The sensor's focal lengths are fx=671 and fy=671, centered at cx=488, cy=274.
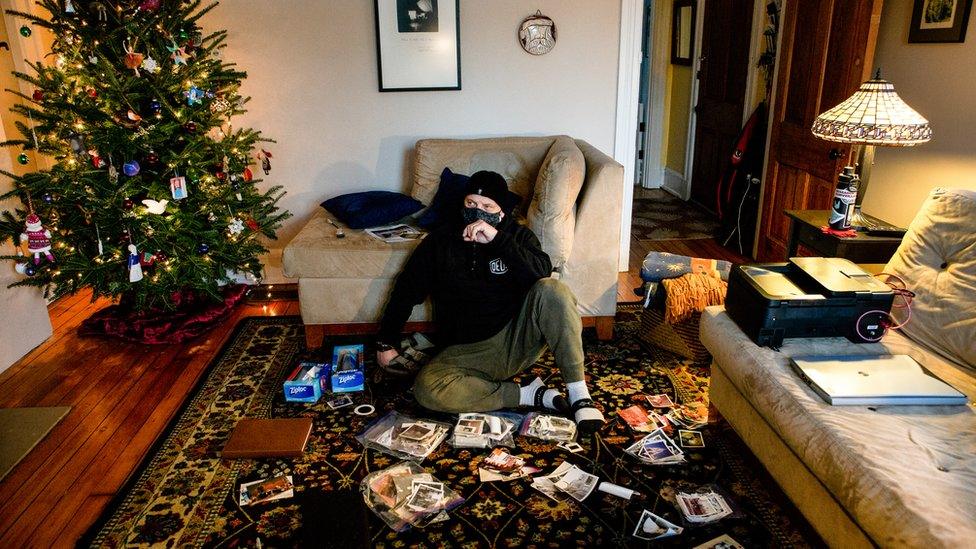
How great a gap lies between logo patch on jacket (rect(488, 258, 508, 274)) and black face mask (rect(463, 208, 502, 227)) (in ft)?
0.49

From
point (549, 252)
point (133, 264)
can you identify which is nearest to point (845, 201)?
point (549, 252)

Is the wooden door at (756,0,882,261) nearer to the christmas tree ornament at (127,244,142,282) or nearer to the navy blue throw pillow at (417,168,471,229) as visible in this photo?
the navy blue throw pillow at (417,168,471,229)

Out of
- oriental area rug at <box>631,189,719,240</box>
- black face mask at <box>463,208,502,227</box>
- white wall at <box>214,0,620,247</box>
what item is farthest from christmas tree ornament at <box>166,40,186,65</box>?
oriental area rug at <box>631,189,719,240</box>

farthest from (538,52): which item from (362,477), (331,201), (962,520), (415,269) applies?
(962,520)

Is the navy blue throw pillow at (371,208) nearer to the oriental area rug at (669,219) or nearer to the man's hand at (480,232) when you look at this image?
the man's hand at (480,232)

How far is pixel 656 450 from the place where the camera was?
2371 millimetres

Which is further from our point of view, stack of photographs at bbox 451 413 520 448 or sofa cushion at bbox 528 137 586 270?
sofa cushion at bbox 528 137 586 270

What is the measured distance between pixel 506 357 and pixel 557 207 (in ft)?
2.39

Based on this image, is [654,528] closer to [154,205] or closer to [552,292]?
[552,292]

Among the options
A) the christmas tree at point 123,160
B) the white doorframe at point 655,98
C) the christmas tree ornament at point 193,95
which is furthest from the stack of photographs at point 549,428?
the white doorframe at point 655,98

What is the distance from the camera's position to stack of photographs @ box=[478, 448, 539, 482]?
2246mm

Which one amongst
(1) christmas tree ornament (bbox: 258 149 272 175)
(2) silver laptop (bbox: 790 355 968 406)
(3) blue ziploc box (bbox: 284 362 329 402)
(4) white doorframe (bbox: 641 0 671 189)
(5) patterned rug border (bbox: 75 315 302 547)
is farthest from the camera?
(4) white doorframe (bbox: 641 0 671 189)

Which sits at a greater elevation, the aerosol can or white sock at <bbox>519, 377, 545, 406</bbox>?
the aerosol can

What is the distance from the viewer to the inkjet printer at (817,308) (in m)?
2.16
